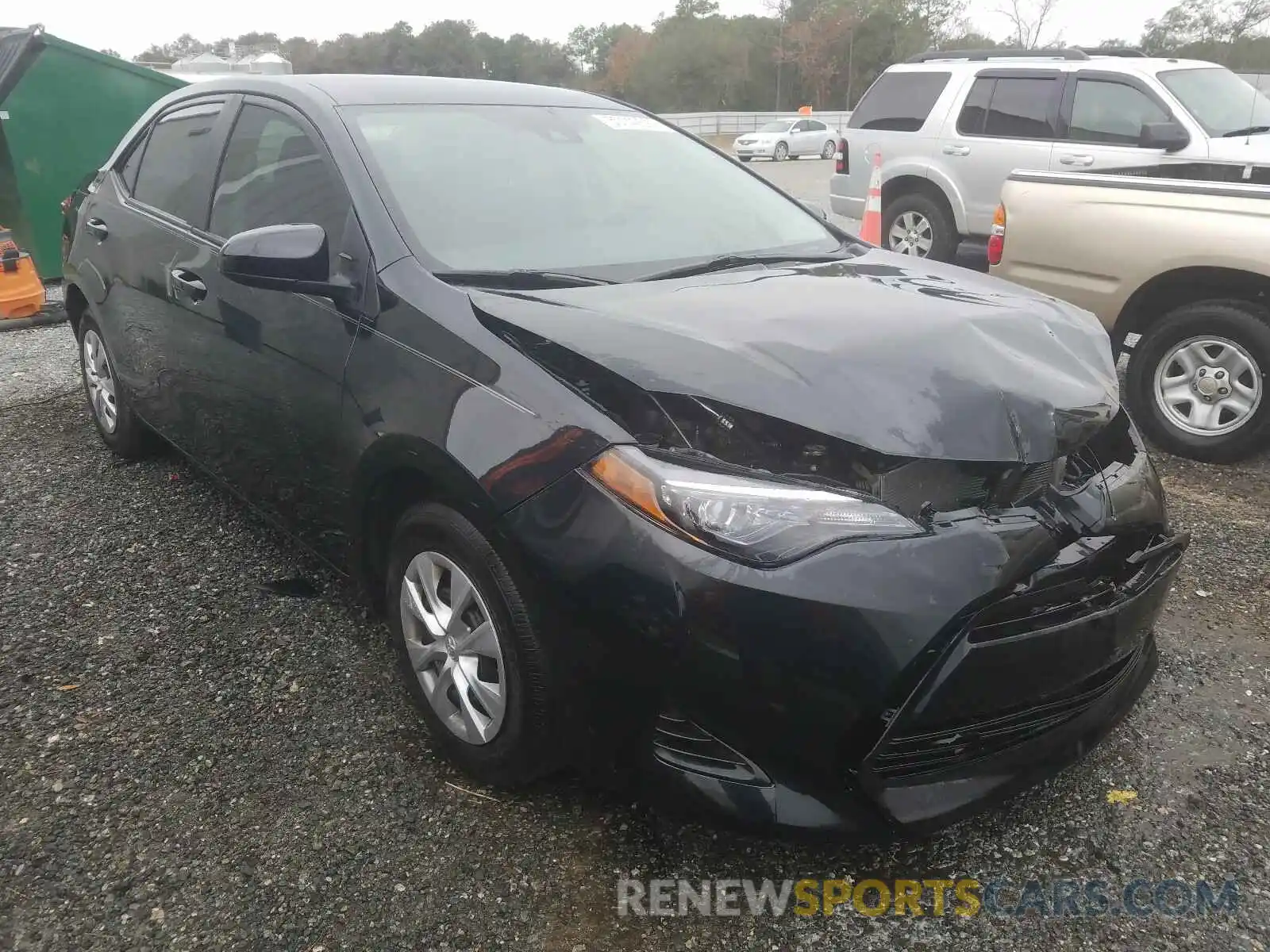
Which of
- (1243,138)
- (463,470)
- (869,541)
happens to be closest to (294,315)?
(463,470)

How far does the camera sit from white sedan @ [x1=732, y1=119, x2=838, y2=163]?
2902 cm

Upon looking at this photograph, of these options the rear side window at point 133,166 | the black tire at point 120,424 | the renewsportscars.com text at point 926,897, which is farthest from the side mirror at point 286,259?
the black tire at point 120,424

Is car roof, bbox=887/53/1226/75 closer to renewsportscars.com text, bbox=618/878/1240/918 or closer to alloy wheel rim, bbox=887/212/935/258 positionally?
alloy wheel rim, bbox=887/212/935/258

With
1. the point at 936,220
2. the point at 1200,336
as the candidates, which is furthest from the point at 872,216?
the point at 1200,336

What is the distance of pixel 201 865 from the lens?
2154 millimetres

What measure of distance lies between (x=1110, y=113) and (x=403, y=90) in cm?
679

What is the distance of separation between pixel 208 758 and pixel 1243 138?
808 cm

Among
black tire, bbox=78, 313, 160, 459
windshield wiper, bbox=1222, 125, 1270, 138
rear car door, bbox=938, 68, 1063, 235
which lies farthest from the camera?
rear car door, bbox=938, 68, 1063, 235

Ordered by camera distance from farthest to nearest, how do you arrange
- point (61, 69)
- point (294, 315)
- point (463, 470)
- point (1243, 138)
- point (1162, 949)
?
point (61, 69) < point (1243, 138) < point (294, 315) < point (463, 470) < point (1162, 949)

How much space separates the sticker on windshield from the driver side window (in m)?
1.07

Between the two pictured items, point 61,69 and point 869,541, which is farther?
point 61,69

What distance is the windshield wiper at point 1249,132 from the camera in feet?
24.1

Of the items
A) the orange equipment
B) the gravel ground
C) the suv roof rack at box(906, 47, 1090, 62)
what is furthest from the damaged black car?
the suv roof rack at box(906, 47, 1090, 62)

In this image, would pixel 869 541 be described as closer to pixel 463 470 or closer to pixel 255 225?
pixel 463 470
